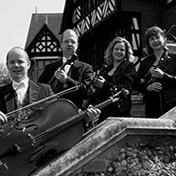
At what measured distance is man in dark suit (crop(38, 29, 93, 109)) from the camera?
5.26m

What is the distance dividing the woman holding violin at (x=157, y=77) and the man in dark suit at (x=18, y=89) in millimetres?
1540

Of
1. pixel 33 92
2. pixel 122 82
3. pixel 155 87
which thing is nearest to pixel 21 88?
pixel 33 92

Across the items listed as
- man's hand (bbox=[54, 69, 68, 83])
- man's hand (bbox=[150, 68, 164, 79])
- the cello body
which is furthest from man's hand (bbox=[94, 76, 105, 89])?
the cello body

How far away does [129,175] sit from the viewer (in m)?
4.57

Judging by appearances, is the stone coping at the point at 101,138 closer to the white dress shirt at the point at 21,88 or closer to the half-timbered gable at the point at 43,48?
the white dress shirt at the point at 21,88

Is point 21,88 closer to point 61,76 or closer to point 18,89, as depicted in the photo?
point 18,89

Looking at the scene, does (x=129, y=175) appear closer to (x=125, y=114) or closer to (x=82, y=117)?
(x=82, y=117)

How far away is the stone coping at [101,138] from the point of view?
13.7 ft

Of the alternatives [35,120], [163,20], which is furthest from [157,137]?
[163,20]

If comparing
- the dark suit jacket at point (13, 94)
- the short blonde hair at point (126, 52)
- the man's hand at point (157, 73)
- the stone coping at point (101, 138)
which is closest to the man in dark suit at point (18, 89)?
the dark suit jacket at point (13, 94)

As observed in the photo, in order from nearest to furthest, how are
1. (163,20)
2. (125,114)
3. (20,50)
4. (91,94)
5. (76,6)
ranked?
(20,50), (91,94), (125,114), (163,20), (76,6)

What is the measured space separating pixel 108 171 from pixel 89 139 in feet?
1.24

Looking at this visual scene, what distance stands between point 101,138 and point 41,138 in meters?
0.61

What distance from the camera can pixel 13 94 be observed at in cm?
478
